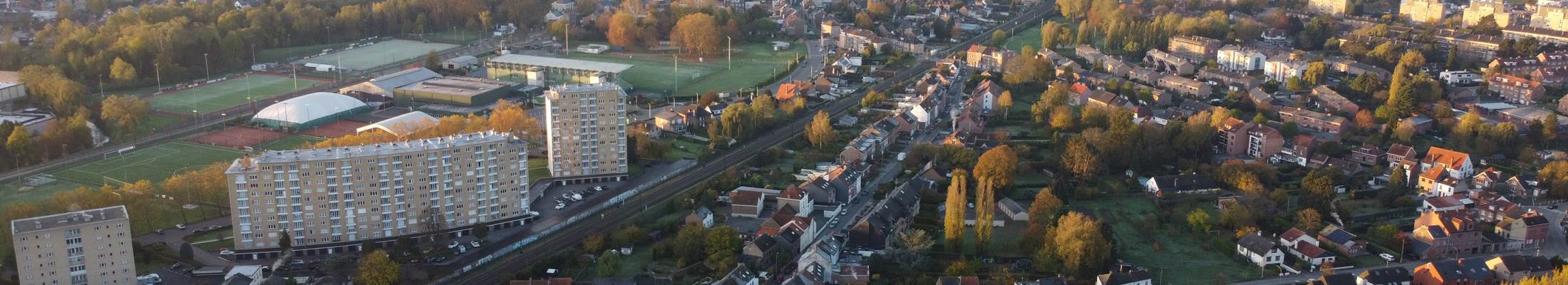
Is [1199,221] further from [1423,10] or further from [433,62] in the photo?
[1423,10]

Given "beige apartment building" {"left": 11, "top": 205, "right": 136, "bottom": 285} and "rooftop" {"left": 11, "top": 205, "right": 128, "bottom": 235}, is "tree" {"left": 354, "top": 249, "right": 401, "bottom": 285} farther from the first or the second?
"rooftop" {"left": 11, "top": 205, "right": 128, "bottom": 235}

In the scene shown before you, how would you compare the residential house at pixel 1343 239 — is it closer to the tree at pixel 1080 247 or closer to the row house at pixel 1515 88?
the tree at pixel 1080 247

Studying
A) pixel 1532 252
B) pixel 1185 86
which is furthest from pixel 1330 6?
pixel 1532 252

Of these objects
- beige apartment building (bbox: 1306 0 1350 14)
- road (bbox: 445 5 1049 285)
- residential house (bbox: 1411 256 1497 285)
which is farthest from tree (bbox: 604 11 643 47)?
residential house (bbox: 1411 256 1497 285)

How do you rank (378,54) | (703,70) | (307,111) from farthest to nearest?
(378,54), (703,70), (307,111)

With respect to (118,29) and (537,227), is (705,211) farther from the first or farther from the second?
Answer: (118,29)

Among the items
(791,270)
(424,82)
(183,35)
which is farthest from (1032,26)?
(791,270)
